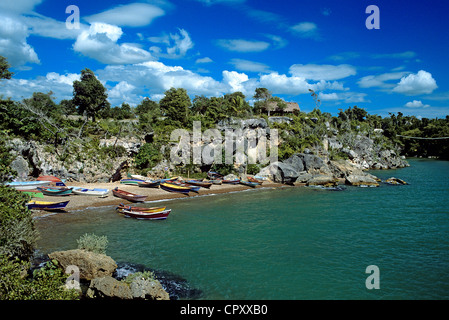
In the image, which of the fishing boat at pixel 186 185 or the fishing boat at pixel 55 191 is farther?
the fishing boat at pixel 186 185

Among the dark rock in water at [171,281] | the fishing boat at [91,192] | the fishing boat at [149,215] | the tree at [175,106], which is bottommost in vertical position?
the dark rock in water at [171,281]

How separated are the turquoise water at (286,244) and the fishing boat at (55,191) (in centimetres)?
472

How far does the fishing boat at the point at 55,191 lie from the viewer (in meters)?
28.4

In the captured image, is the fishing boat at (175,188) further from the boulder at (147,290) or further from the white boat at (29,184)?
the boulder at (147,290)

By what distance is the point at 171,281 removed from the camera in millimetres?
13812

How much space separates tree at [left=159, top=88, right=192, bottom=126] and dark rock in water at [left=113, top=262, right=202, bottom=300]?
37.8 metres

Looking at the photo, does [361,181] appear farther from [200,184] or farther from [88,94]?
[88,94]

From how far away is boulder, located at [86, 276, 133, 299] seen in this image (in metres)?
11.3

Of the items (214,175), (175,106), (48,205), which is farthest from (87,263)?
(175,106)

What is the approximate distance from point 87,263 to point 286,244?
12095 millimetres

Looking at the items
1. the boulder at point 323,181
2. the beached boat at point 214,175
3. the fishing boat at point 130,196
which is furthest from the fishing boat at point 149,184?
the boulder at point 323,181

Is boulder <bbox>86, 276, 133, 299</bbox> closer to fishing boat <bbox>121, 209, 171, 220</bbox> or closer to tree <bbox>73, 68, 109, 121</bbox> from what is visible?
fishing boat <bbox>121, 209, 171, 220</bbox>

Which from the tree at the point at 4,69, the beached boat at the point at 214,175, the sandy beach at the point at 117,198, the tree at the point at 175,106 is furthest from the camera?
the tree at the point at 175,106
